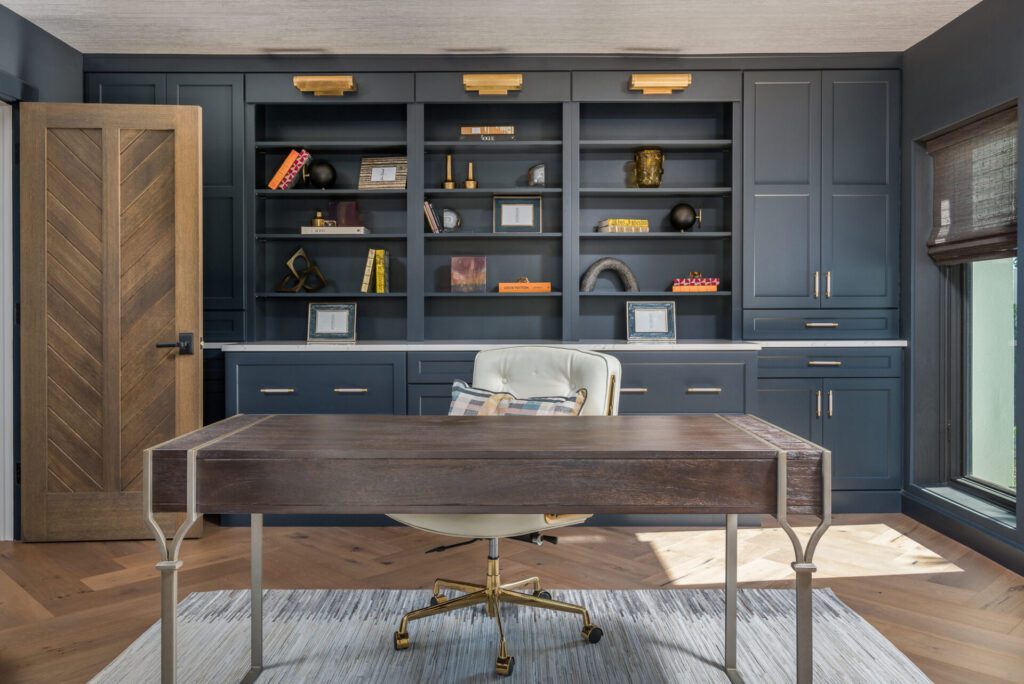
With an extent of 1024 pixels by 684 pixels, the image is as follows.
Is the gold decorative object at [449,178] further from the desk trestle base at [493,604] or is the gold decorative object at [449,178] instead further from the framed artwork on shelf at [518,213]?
the desk trestle base at [493,604]

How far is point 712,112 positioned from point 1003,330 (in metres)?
1.96

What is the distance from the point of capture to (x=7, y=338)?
11.1 feet

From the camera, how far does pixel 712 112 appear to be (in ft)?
13.8

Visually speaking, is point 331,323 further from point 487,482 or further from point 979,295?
point 979,295

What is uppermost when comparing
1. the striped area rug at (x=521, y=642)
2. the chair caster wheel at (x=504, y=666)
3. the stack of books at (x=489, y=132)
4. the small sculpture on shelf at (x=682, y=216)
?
the stack of books at (x=489, y=132)

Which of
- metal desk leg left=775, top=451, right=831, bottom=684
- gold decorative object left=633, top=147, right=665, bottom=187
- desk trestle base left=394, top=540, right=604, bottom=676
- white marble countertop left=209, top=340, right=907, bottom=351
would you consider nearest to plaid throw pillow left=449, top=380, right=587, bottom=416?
desk trestle base left=394, top=540, right=604, bottom=676

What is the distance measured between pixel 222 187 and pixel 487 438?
2.90m

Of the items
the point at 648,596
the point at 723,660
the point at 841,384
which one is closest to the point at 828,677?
the point at 723,660

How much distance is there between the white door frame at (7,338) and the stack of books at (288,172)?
124cm

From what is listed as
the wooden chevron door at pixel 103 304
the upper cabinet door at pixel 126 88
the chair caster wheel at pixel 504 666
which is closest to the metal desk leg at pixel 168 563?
the chair caster wheel at pixel 504 666

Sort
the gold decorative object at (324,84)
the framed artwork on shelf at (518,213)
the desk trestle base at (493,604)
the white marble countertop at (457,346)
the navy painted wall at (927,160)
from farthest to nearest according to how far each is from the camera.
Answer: the framed artwork on shelf at (518,213) → the gold decorative object at (324,84) → the white marble countertop at (457,346) → the navy painted wall at (927,160) → the desk trestle base at (493,604)

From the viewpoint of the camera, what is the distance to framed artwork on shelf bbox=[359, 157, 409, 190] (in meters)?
4.06

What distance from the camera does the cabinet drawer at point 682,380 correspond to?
3.63 meters

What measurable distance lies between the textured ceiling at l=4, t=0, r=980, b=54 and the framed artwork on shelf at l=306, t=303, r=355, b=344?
4.73ft
